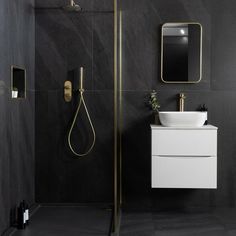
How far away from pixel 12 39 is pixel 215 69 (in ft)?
6.56

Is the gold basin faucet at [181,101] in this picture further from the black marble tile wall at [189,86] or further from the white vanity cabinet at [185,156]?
the white vanity cabinet at [185,156]

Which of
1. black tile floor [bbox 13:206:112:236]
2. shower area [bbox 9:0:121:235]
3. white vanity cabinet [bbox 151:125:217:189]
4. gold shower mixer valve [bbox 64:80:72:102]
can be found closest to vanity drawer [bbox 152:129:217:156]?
white vanity cabinet [bbox 151:125:217:189]

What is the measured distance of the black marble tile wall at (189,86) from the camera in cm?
388

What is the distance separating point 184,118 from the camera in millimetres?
3486

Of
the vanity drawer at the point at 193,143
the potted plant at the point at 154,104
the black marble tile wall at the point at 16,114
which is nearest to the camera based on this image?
the black marble tile wall at the point at 16,114

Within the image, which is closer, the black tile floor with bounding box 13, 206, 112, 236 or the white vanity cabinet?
the black tile floor with bounding box 13, 206, 112, 236

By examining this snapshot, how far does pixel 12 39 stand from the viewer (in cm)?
322

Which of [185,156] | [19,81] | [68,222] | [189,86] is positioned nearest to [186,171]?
[185,156]

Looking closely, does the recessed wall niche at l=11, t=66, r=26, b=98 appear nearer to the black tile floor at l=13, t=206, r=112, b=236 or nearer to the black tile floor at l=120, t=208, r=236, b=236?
the black tile floor at l=13, t=206, r=112, b=236

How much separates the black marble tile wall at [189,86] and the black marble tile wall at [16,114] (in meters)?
0.95

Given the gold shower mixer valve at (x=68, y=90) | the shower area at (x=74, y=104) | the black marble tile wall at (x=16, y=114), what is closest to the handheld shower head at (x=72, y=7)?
the shower area at (x=74, y=104)

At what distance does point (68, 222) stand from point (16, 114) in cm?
105

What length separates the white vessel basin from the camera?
11.4 ft

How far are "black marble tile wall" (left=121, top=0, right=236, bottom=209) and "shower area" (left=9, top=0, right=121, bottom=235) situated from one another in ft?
0.69
